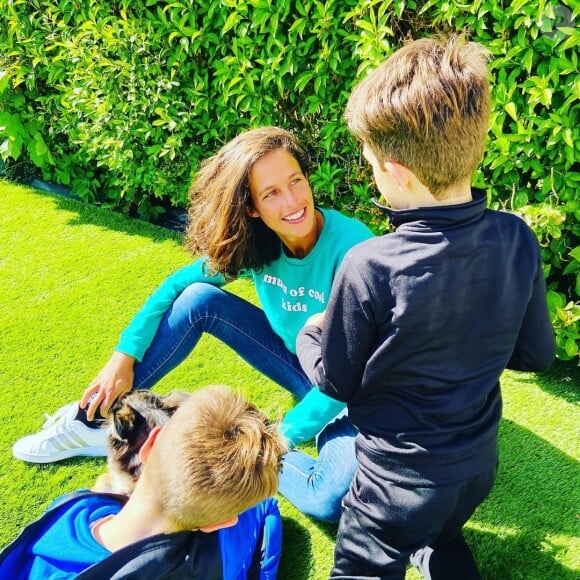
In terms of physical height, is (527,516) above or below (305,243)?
below

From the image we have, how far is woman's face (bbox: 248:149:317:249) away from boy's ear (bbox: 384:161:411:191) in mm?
967

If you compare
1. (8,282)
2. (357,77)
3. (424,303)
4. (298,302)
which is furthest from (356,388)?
(8,282)

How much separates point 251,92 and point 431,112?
114 inches

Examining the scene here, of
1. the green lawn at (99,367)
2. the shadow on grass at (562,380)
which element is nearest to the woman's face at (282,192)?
the green lawn at (99,367)

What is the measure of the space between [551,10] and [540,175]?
2.59 feet

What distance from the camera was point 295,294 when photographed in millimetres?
2840

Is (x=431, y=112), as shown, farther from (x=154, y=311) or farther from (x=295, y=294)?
(x=154, y=311)

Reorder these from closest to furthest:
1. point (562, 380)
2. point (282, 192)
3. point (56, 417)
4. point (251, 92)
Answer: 1. point (282, 192)
2. point (56, 417)
3. point (562, 380)
4. point (251, 92)

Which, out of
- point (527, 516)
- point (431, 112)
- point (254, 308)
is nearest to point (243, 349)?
point (254, 308)

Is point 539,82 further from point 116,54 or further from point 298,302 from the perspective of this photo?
point 116,54

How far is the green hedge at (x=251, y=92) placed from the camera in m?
3.03

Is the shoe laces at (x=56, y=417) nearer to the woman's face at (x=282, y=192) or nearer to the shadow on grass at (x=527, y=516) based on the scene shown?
the shadow on grass at (x=527, y=516)

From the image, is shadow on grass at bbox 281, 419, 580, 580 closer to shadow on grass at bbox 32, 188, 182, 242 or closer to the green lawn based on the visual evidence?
the green lawn

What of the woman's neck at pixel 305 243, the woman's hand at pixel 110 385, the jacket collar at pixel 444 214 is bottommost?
the woman's hand at pixel 110 385
